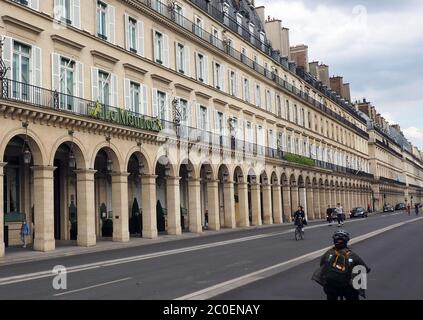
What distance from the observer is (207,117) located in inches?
1485

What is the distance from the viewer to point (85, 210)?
82.3 ft

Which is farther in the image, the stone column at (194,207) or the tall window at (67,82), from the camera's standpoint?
the stone column at (194,207)

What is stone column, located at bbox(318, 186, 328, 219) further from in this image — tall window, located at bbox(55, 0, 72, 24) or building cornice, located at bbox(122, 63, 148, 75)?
tall window, located at bbox(55, 0, 72, 24)

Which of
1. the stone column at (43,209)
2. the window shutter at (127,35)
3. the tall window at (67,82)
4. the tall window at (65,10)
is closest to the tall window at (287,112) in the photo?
the window shutter at (127,35)

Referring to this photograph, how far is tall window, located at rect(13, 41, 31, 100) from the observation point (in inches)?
866

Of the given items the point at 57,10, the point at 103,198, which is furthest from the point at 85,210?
the point at 57,10

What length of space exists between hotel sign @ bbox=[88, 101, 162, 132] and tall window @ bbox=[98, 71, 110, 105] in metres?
0.48

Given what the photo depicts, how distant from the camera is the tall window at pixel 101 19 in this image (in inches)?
1083

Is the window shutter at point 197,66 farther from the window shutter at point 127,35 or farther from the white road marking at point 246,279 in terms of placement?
the white road marking at point 246,279

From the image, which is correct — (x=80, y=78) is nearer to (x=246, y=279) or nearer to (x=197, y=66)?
(x=197, y=66)

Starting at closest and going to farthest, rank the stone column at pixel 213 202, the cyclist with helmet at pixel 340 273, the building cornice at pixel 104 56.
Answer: the cyclist with helmet at pixel 340 273
the building cornice at pixel 104 56
the stone column at pixel 213 202

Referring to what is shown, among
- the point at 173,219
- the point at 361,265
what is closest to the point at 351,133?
the point at 173,219

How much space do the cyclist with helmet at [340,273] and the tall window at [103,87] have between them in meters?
22.2

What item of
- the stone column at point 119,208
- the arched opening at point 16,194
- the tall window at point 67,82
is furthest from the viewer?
the stone column at point 119,208
